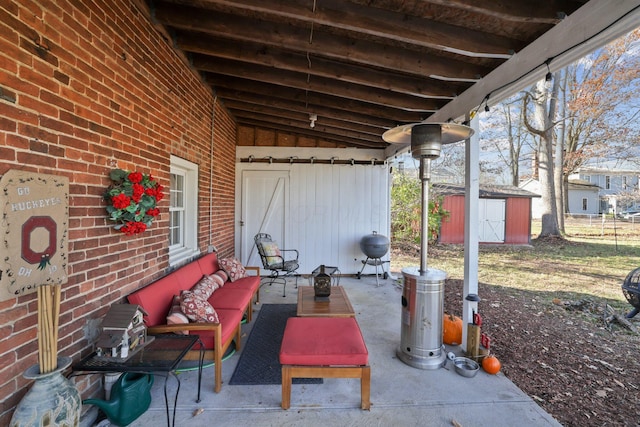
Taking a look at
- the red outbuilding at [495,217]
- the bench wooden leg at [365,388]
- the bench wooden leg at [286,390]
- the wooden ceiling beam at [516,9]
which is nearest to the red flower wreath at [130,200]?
the bench wooden leg at [286,390]

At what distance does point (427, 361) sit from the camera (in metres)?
2.59

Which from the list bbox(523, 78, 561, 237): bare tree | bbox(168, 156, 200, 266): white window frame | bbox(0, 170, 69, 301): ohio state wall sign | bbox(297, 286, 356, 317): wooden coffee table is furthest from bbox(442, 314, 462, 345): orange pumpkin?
bbox(523, 78, 561, 237): bare tree

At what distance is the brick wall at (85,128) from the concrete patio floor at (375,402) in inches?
28.6

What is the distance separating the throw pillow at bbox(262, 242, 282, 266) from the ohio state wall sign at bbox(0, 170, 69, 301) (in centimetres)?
348

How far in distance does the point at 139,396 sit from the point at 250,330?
148 centimetres

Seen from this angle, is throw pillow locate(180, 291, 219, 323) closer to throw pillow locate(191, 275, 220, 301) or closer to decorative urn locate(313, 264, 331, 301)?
throw pillow locate(191, 275, 220, 301)

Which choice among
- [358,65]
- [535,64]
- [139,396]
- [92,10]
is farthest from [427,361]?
[92,10]

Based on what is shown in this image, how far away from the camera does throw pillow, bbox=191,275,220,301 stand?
9.41ft

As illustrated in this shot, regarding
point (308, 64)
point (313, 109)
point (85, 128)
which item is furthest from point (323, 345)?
point (313, 109)

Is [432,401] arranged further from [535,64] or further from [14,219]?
[14,219]

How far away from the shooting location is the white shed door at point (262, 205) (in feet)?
19.1

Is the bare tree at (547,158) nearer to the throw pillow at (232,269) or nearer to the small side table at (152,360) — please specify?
the throw pillow at (232,269)

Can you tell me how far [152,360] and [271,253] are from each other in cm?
337

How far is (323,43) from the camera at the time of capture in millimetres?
2604
